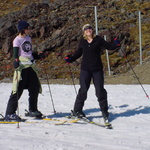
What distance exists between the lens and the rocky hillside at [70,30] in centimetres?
2203

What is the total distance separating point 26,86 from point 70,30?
2376cm

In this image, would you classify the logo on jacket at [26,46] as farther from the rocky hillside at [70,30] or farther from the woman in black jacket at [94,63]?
the rocky hillside at [70,30]

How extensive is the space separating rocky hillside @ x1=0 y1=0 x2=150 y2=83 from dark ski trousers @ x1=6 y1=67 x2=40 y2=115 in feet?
46.5

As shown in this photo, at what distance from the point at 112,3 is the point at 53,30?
46.7 ft

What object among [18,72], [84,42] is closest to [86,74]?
[84,42]

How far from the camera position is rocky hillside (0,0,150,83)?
22031mm

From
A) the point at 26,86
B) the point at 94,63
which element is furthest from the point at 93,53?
the point at 26,86

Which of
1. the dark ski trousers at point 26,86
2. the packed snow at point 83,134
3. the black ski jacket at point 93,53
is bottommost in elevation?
the packed snow at point 83,134

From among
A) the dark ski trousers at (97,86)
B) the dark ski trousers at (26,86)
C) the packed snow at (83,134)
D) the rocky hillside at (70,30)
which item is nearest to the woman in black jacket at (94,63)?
the dark ski trousers at (97,86)

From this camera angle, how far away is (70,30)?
92.5ft

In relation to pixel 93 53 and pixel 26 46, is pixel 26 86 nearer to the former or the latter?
pixel 26 46

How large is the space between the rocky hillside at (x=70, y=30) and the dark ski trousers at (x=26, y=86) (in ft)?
46.5

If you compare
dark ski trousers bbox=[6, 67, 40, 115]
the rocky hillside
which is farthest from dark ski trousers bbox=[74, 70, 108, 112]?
the rocky hillside

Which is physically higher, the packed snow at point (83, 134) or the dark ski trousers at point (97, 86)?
the dark ski trousers at point (97, 86)
